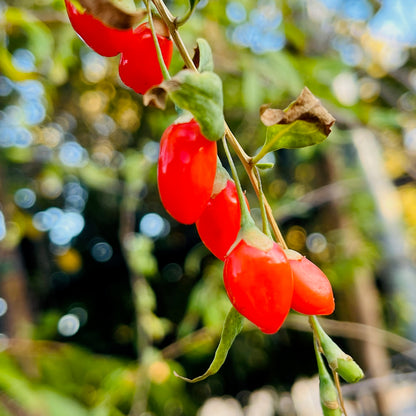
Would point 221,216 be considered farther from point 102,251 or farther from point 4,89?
point 102,251

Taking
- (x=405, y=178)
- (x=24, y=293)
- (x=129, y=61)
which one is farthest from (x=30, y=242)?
(x=129, y=61)

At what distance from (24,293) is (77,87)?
1028mm

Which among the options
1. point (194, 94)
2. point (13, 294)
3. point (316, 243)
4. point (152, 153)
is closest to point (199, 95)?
point (194, 94)

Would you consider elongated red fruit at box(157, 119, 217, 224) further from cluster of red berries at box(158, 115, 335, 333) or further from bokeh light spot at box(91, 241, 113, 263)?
bokeh light spot at box(91, 241, 113, 263)

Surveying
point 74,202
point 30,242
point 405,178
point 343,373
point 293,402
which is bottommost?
point 293,402

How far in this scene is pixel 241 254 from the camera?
18 cm

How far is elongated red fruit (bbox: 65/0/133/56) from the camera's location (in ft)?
0.66

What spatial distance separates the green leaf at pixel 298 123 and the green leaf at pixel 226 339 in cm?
6

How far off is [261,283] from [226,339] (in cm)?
3

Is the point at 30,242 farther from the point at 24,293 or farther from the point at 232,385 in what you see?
the point at 232,385

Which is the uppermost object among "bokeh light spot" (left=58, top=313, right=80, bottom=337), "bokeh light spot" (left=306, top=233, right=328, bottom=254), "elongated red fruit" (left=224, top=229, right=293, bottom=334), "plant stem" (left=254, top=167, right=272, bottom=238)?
"plant stem" (left=254, top=167, right=272, bottom=238)

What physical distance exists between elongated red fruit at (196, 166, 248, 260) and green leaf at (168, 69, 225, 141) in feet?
0.18

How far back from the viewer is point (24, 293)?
5.39 feet

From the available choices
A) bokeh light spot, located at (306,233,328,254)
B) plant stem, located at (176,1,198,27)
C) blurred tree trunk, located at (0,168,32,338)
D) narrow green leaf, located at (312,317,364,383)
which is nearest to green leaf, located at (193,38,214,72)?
plant stem, located at (176,1,198,27)
